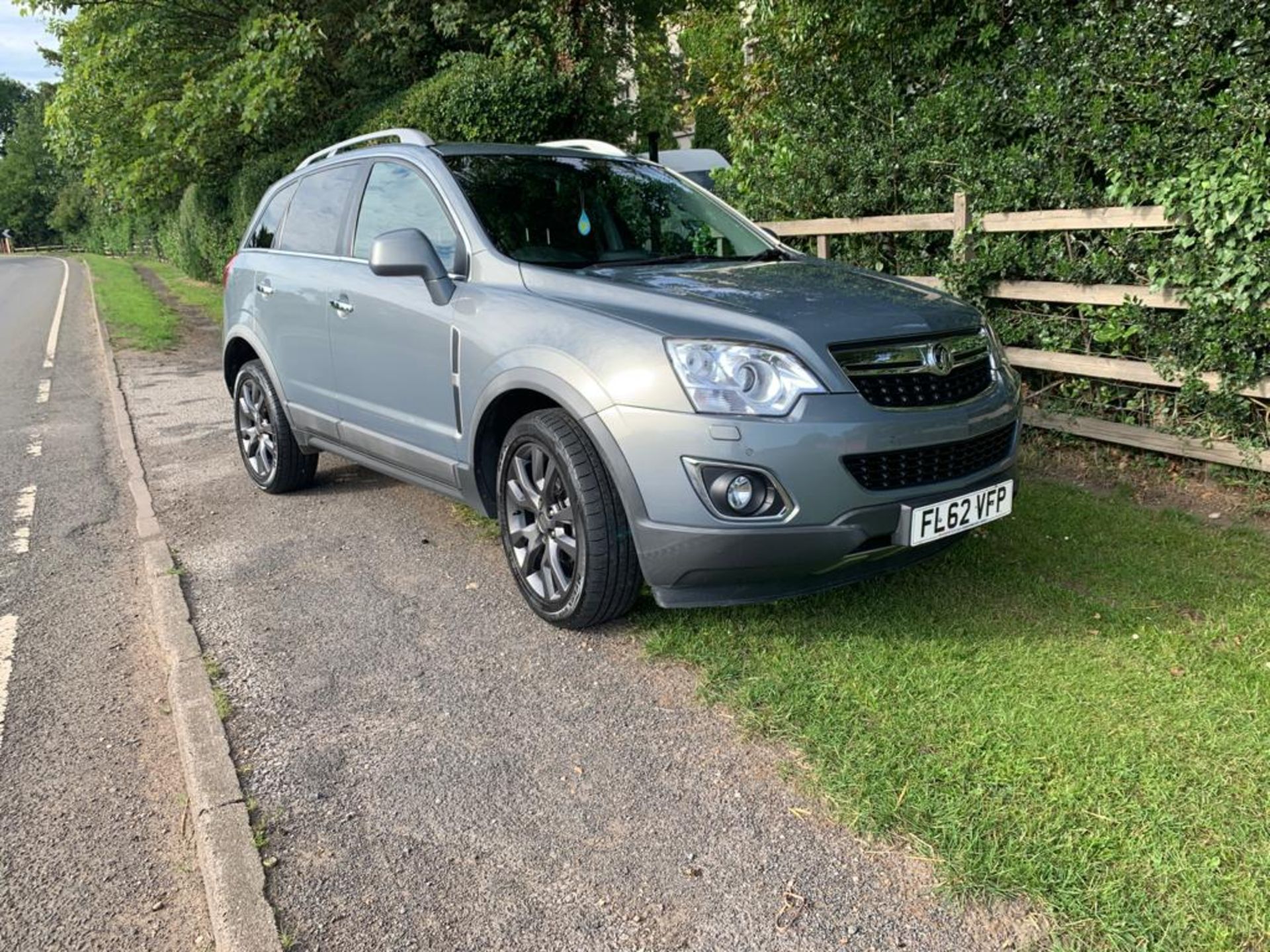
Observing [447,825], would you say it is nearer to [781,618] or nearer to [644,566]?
[644,566]

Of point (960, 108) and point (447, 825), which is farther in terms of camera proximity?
point (960, 108)

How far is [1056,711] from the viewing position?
297 cm

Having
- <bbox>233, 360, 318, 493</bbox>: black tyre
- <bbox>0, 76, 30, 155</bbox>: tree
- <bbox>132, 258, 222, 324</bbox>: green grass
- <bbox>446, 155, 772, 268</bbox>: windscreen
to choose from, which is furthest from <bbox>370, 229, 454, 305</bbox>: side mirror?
<bbox>0, 76, 30, 155</bbox>: tree

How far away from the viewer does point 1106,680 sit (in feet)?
10.3

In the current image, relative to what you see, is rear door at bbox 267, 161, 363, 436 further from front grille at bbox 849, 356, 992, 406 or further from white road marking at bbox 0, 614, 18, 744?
front grille at bbox 849, 356, 992, 406

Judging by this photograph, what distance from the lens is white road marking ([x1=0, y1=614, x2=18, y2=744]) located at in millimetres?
3467

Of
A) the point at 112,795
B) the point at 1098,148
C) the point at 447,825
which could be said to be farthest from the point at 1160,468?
the point at 112,795

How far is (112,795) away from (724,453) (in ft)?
6.74

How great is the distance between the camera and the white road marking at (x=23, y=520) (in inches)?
202

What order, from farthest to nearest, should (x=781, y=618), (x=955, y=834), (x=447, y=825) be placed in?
1. (x=781, y=618)
2. (x=447, y=825)
3. (x=955, y=834)

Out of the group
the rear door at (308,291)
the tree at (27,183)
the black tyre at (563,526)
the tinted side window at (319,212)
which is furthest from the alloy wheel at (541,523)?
the tree at (27,183)

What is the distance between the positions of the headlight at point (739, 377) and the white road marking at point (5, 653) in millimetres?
2518

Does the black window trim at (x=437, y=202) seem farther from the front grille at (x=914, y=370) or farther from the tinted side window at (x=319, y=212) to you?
the front grille at (x=914, y=370)

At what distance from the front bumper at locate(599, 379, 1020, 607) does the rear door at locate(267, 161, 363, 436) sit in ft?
7.33
